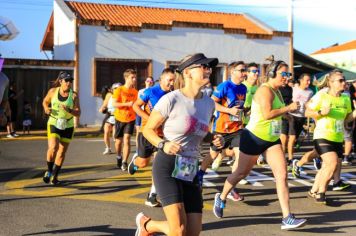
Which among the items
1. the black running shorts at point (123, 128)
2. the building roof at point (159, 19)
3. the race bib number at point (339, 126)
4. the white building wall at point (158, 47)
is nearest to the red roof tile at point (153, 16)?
the building roof at point (159, 19)

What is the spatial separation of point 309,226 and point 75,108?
4.18 metres

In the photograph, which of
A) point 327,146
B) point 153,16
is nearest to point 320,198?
point 327,146

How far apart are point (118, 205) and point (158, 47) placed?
16208 mm

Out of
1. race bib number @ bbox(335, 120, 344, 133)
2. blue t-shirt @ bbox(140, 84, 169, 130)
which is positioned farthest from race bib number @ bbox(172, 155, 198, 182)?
race bib number @ bbox(335, 120, 344, 133)

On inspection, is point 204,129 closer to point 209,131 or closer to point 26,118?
point 209,131

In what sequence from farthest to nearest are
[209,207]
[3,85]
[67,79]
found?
[67,79]
[209,207]
[3,85]

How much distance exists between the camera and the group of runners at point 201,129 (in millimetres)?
3979

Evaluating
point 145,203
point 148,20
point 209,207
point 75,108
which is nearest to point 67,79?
point 75,108

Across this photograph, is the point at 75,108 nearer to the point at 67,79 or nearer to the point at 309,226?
the point at 67,79

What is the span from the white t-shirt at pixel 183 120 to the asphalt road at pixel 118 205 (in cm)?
178

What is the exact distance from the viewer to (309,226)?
19.0ft

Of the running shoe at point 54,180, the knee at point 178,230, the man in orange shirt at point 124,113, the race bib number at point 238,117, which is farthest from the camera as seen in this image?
the man in orange shirt at point 124,113

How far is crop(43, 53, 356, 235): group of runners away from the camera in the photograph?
3.98m

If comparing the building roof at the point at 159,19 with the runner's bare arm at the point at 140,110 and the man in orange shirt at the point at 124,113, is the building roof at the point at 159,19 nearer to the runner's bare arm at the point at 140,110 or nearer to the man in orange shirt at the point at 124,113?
the man in orange shirt at the point at 124,113
